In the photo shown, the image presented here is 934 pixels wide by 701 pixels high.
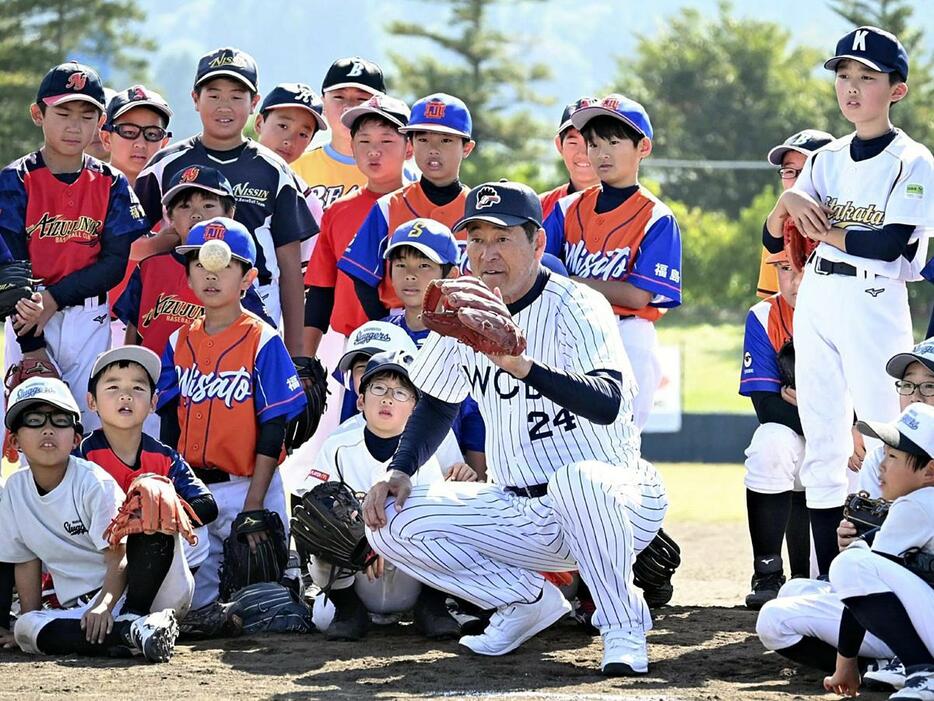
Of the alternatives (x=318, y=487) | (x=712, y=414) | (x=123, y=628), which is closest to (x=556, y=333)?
(x=318, y=487)

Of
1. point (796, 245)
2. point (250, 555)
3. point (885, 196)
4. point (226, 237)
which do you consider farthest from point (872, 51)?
point (250, 555)

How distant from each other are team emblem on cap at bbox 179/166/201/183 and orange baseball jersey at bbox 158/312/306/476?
2.16 feet

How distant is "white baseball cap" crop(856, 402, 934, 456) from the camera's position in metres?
3.96

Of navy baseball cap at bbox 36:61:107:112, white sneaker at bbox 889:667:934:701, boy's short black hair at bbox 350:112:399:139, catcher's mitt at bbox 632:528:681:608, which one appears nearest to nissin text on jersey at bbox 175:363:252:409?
navy baseball cap at bbox 36:61:107:112

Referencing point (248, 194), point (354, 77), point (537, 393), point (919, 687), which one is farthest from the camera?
point (354, 77)

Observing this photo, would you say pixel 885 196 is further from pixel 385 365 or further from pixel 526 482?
pixel 385 365

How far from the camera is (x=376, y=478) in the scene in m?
5.17

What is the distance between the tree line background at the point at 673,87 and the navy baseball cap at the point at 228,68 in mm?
27869

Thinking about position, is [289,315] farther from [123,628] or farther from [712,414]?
[712,414]

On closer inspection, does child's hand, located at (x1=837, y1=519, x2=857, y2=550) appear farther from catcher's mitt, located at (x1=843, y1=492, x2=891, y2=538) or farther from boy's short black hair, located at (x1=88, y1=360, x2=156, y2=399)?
boy's short black hair, located at (x1=88, y1=360, x2=156, y2=399)

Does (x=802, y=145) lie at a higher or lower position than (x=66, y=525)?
higher

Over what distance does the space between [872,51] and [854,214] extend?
21.7 inches

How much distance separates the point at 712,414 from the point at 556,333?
13391mm

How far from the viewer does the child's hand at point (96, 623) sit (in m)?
4.57
